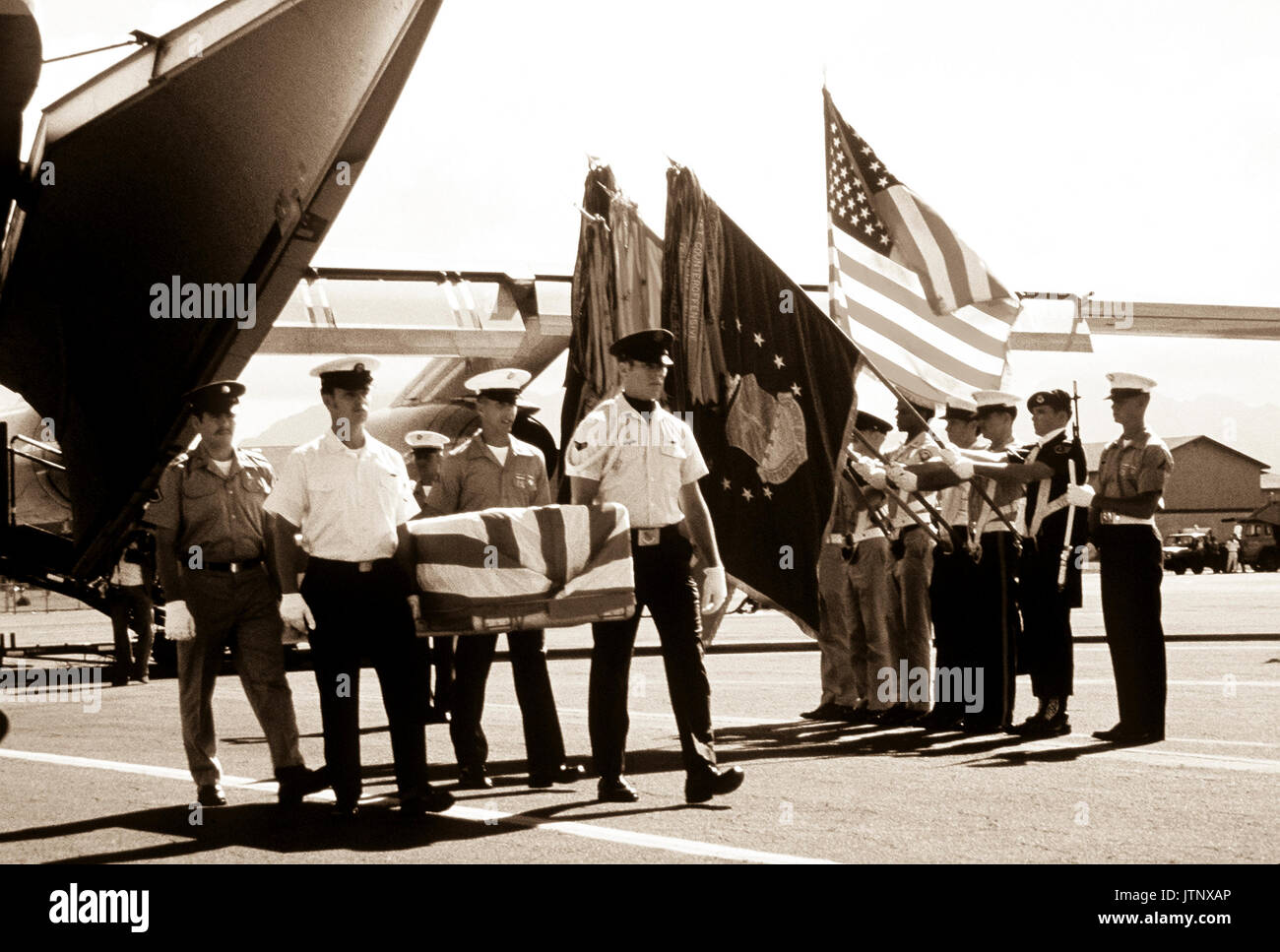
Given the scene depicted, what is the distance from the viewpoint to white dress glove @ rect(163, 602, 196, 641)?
7227mm

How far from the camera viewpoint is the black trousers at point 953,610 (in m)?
9.86

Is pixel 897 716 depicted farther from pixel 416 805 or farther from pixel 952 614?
pixel 416 805

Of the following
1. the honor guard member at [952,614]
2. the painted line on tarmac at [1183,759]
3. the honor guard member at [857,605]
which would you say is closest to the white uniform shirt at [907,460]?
the honor guard member at [857,605]

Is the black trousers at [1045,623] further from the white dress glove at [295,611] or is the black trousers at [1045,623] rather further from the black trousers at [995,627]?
the white dress glove at [295,611]

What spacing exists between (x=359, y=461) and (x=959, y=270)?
253 inches

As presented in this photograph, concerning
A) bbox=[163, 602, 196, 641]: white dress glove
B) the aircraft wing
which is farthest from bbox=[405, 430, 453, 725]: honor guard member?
bbox=[163, 602, 196, 641]: white dress glove

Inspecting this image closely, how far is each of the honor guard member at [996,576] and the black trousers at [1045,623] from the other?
0.10 m

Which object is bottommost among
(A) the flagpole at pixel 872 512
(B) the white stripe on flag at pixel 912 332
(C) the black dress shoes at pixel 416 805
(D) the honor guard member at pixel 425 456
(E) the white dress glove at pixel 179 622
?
(C) the black dress shoes at pixel 416 805

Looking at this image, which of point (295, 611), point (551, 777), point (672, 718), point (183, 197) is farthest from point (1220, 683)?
point (183, 197)

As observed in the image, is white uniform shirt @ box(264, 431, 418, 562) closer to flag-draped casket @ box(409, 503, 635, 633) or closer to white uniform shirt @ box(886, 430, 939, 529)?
flag-draped casket @ box(409, 503, 635, 633)

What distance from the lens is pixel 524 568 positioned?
7.06 meters
